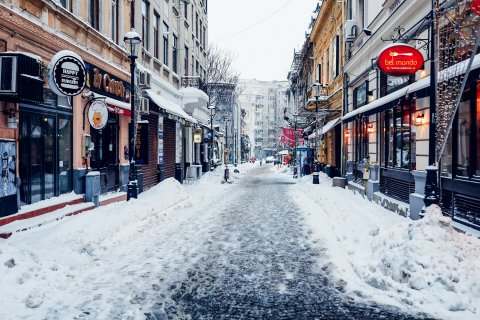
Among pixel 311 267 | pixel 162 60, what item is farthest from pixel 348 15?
pixel 311 267

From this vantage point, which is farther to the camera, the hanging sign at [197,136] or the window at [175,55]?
the hanging sign at [197,136]

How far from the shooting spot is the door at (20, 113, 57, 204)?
9461 millimetres

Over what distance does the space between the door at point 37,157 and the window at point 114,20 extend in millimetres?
5435

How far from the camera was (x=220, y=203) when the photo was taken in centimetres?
1563

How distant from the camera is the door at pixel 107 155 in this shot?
45.2 ft

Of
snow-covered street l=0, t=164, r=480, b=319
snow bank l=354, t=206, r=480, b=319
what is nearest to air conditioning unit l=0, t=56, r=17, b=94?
snow-covered street l=0, t=164, r=480, b=319

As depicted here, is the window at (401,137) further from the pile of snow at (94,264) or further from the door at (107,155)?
the door at (107,155)

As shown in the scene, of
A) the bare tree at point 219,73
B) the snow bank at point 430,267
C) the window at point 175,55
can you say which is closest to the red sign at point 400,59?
the snow bank at point 430,267

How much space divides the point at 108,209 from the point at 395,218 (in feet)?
25.4

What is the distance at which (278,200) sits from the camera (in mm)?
16688

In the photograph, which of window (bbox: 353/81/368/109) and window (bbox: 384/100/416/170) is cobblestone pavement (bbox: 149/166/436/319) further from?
window (bbox: 353/81/368/109)

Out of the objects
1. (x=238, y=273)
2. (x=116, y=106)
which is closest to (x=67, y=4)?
(x=116, y=106)

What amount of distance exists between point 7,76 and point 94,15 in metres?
6.44

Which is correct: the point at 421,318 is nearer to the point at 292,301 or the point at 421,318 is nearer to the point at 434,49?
the point at 292,301
